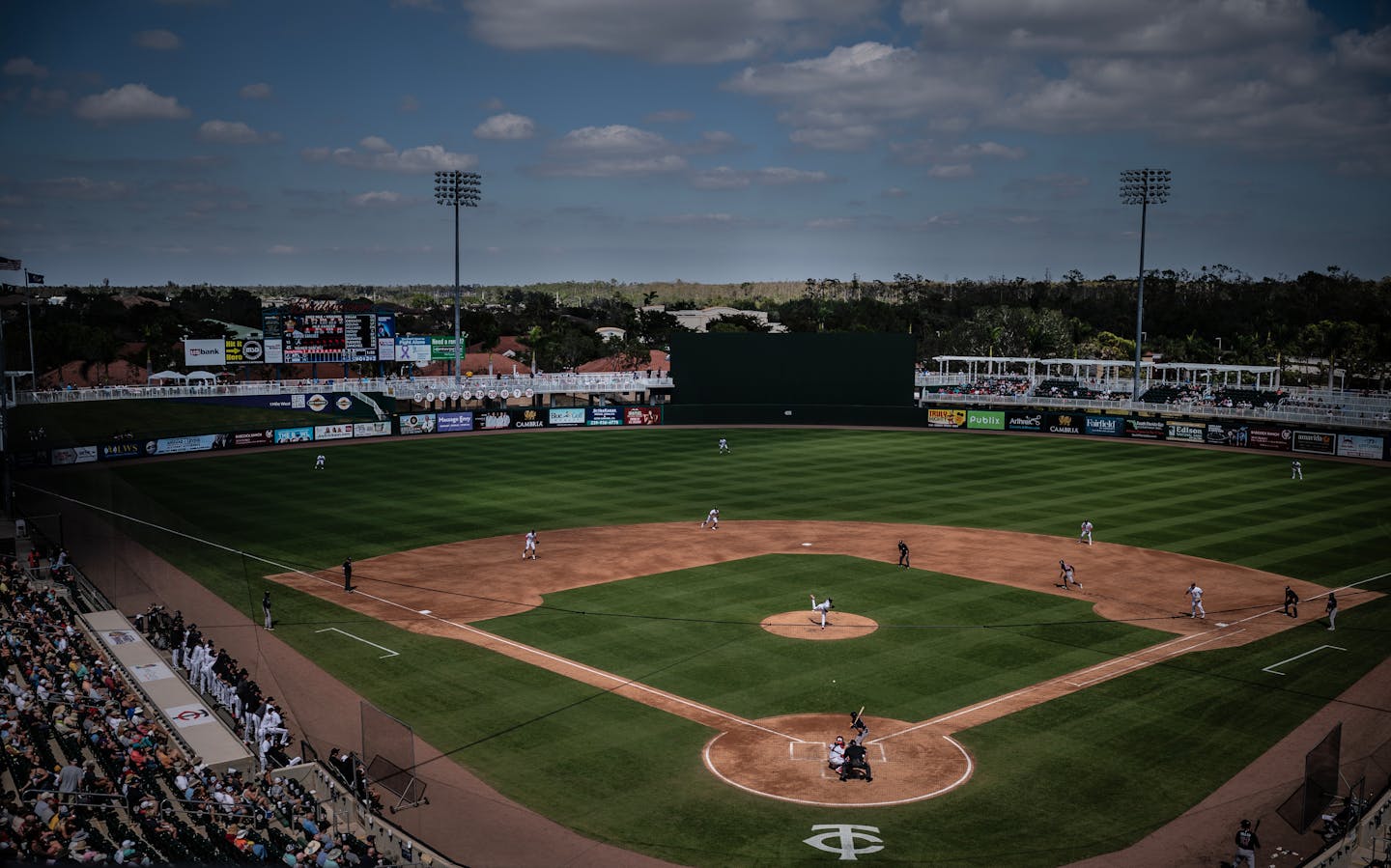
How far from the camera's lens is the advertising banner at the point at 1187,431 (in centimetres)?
7375

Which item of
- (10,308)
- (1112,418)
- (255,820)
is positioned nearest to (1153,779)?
(255,820)

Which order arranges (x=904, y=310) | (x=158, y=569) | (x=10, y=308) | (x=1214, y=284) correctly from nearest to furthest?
(x=158, y=569)
(x=10, y=308)
(x=904, y=310)
(x=1214, y=284)

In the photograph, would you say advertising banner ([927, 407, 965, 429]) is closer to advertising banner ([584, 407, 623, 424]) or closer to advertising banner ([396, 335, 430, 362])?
advertising banner ([584, 407, 623, 424])

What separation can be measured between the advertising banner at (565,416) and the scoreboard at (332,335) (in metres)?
13.3

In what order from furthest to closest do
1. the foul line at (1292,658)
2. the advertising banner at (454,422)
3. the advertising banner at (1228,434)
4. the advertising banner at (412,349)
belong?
the advertising banner at (412,349) < the advertising banner at (454,422) < the advertising banner at (1228,434) < the foul line at (1292,658)

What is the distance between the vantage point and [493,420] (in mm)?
82000

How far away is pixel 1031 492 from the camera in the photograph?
54094 millimetres

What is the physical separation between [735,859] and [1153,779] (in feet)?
28.9

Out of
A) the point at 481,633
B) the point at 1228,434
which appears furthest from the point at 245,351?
the point at 1228,434

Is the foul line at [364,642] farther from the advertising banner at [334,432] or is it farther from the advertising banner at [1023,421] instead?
the advertising banner at [1023,421]

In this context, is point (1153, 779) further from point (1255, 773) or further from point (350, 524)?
point (350, 524)

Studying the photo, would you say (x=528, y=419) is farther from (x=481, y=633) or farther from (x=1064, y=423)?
(x=481, y=633)

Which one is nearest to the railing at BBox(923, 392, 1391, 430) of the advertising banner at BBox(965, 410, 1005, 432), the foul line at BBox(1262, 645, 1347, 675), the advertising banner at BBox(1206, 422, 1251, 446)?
the advertising banner at BBox(1206, 422, 1251, 446)

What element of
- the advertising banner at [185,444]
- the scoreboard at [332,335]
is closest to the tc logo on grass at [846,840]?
the advertising banner at [185,444]
